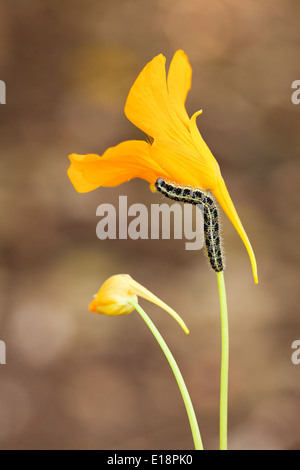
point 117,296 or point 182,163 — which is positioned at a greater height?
point 182,163

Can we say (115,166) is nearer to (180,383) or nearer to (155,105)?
(155,105)

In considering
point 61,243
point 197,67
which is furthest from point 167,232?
point 197,67

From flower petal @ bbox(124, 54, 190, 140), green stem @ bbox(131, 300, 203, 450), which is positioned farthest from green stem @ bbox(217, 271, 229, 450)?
flower petal @ bbox(124, 54, 190, 140)

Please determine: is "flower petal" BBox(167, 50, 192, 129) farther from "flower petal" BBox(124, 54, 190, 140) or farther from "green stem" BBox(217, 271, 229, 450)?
"green stem" BBox(217, 271, 229, 450)

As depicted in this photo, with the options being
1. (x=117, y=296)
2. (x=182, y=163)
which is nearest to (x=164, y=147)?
(x=182, y=163)

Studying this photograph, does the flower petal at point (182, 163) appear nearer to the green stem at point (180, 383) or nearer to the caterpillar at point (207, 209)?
the caterpillar at point (207, 209)
